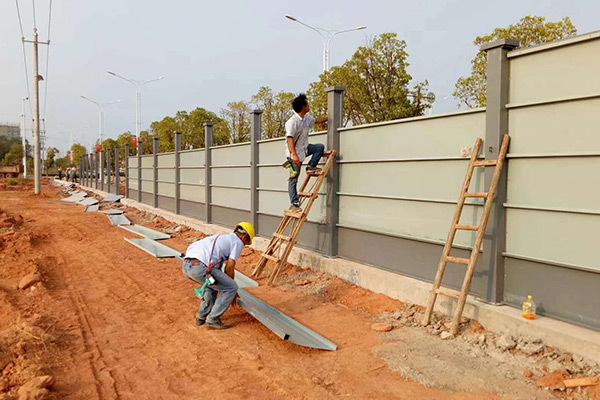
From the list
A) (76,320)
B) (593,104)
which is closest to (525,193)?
(593,104)

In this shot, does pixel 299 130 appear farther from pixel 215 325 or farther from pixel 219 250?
pixel 215 325

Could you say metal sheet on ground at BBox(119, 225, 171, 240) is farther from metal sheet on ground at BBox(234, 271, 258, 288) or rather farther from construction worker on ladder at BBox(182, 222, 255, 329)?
construction worker on ladder at BBox(182, 222, 255, 329)

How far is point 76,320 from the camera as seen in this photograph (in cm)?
582

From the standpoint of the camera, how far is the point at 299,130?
7.51 meters

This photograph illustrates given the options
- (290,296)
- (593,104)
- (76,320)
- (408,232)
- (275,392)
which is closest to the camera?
(275,392)

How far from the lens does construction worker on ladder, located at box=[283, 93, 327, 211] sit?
294 inches

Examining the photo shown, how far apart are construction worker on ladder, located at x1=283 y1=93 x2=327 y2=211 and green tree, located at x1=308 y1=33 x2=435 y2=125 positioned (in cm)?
945

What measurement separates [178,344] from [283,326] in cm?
112

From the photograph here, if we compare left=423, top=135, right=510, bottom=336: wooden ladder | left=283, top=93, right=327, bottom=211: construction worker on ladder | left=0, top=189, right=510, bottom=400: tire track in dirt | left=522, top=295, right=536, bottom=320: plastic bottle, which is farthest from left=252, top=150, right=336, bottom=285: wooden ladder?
left=522, top=295, right=536, bottom=320: plastic bottle

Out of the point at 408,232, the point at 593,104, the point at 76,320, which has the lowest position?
the point at 76,320

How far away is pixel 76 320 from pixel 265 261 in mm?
3032

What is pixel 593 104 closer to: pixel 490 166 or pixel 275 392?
pixel 490 166

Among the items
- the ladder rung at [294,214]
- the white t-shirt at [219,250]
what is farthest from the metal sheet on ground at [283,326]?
the ladder rung at [294,214]

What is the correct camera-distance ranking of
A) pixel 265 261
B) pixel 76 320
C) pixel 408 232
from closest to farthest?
1. pixel 76 320
2. pixel 408 232
3. pixel 265 261
